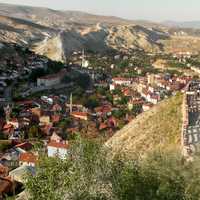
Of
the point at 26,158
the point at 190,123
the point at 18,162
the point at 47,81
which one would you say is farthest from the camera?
the point at 47,81

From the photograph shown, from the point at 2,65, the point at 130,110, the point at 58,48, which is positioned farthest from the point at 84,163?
the point at 58,48

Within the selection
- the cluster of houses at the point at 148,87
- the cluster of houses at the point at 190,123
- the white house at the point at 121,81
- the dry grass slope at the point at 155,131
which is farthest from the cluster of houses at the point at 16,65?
the cluster of houses at the point at 190,123

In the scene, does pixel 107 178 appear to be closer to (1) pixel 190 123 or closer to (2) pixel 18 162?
(1) pixel 190 123

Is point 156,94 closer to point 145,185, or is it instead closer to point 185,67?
point 185,67

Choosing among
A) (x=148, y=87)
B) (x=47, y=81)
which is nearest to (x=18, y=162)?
(x=47, y=81)

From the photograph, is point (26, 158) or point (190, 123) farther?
point (26, 158)

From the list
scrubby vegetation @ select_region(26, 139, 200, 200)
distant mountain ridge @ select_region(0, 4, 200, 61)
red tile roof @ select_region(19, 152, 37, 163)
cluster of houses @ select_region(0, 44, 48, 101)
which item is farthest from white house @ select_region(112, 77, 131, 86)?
scrubby vegetation @ select_region(26, 139, 200, 200)
